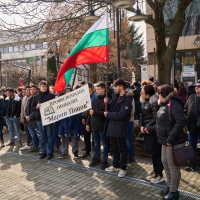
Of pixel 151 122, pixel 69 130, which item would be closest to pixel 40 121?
pixel 69 130

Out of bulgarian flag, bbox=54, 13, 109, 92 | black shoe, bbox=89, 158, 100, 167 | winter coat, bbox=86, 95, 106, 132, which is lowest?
black shoe, bbox=89, 158, 100, 167

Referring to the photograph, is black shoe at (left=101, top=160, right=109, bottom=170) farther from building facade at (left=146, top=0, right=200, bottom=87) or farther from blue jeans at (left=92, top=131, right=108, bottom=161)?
building facade at (left=146, top=0, right=200, bottom=87)

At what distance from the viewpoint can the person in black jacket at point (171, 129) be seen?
149 inches

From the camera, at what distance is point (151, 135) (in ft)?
15.1

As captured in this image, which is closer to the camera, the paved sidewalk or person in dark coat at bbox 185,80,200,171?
the paved sidewalk

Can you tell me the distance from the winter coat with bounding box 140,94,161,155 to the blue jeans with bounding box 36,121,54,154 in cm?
275

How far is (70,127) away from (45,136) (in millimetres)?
784

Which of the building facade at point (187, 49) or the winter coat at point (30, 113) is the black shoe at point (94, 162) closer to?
the winter coat at point (30, 113)

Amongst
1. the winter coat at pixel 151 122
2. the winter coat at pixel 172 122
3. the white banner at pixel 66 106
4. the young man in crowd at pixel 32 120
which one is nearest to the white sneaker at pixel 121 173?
the winter coat at pixel 151 122

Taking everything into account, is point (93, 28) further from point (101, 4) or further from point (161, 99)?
point (101, 4)

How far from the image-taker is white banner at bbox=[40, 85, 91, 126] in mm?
5723

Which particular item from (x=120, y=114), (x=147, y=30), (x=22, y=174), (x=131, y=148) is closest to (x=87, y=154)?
(x=131, y=148)

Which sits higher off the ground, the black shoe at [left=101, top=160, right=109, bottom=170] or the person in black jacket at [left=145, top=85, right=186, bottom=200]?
the person in black jacket at [left=145, top=85, right=186, bottom=200]

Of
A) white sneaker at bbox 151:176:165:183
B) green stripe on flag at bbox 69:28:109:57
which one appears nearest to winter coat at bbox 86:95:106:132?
green stripe on flag at bbox 69:28:109:57
